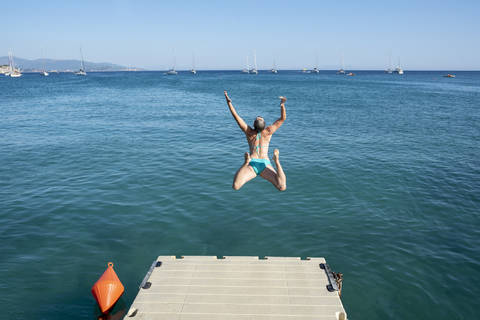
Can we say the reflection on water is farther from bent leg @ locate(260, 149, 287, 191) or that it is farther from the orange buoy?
bent leg @ locate(260, 149, 287, 191)

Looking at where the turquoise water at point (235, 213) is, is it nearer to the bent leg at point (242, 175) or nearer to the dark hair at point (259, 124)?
the bent leg at point (242, 175)

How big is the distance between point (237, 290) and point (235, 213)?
25.7 feet

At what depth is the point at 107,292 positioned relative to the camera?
9977 millimetres

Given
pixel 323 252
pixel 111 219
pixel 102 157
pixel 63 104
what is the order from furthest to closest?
pixel 63 104 → pixel 102 157 → pixel 111 219 → pixel 323 252

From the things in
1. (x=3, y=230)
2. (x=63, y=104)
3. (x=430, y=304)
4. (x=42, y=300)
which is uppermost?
(x=63, y=104)

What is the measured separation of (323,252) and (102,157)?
19937mm

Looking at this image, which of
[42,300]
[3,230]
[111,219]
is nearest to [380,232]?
[111,219]

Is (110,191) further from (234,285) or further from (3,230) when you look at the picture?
(234,285)

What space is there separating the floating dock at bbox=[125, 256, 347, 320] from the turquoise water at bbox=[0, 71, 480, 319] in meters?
2.39

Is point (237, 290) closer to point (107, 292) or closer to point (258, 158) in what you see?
point (258, 158)

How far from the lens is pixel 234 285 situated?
9.27 metres

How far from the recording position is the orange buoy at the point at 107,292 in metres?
9.91

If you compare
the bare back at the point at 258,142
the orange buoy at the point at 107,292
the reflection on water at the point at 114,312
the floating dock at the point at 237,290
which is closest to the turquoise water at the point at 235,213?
the reflection on water at the point at 114,312

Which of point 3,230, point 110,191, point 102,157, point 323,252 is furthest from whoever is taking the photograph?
point 102,157
